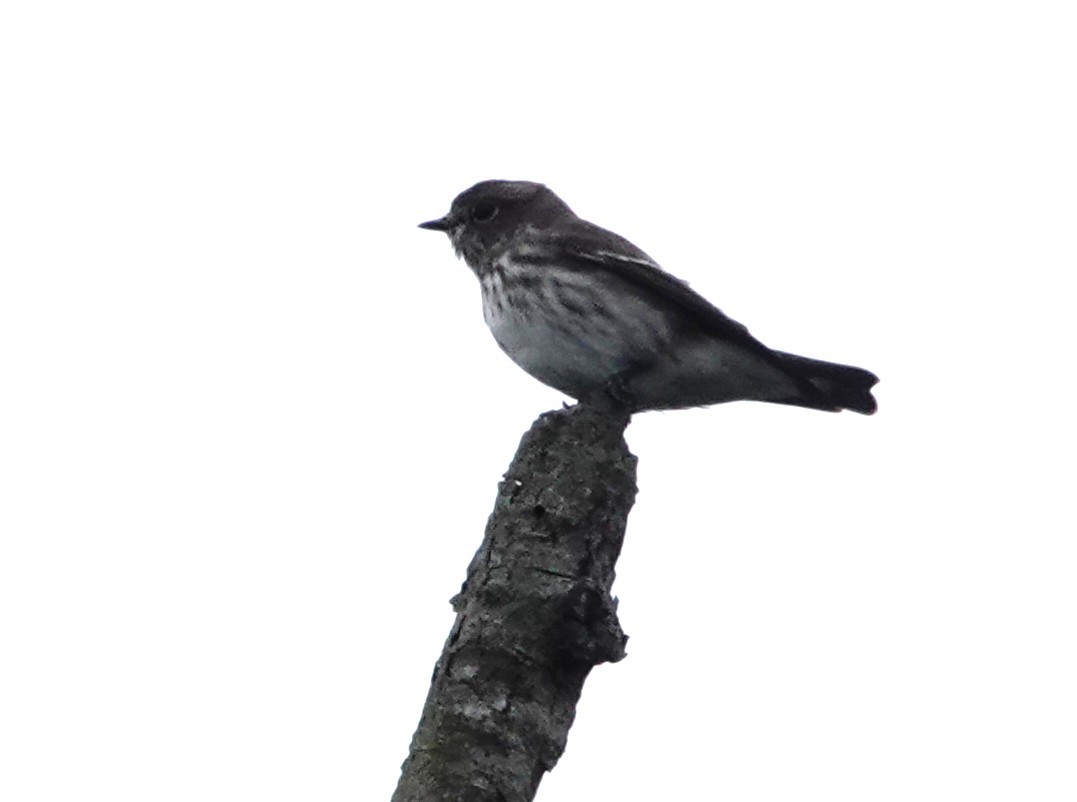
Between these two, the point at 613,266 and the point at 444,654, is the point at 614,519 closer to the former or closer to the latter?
the point at 444,654

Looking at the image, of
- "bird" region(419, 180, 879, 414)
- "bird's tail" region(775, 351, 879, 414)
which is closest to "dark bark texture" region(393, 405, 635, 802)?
"bird" region(419, 180, 879, 414)

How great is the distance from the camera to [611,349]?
8438 mm

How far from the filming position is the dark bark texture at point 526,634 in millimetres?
4277

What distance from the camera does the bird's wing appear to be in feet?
29.2

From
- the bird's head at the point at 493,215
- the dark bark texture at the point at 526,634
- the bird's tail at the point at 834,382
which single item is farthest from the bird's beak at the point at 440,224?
the dark bark texture at the point at 526,634

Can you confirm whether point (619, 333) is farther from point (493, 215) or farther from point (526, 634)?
point (526, 634)

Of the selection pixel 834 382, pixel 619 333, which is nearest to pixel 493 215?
pixel 619 333

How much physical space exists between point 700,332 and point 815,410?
989mm

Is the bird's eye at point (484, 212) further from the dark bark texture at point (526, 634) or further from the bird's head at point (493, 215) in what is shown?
the dark bark texture at point (526, 634)

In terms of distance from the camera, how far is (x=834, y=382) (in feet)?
30.1

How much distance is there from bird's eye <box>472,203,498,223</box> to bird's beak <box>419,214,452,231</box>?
21 cm

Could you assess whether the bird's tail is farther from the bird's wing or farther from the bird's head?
the bird's head

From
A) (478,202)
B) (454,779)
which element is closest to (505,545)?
(454,779)

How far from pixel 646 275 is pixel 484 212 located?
4.95ft
